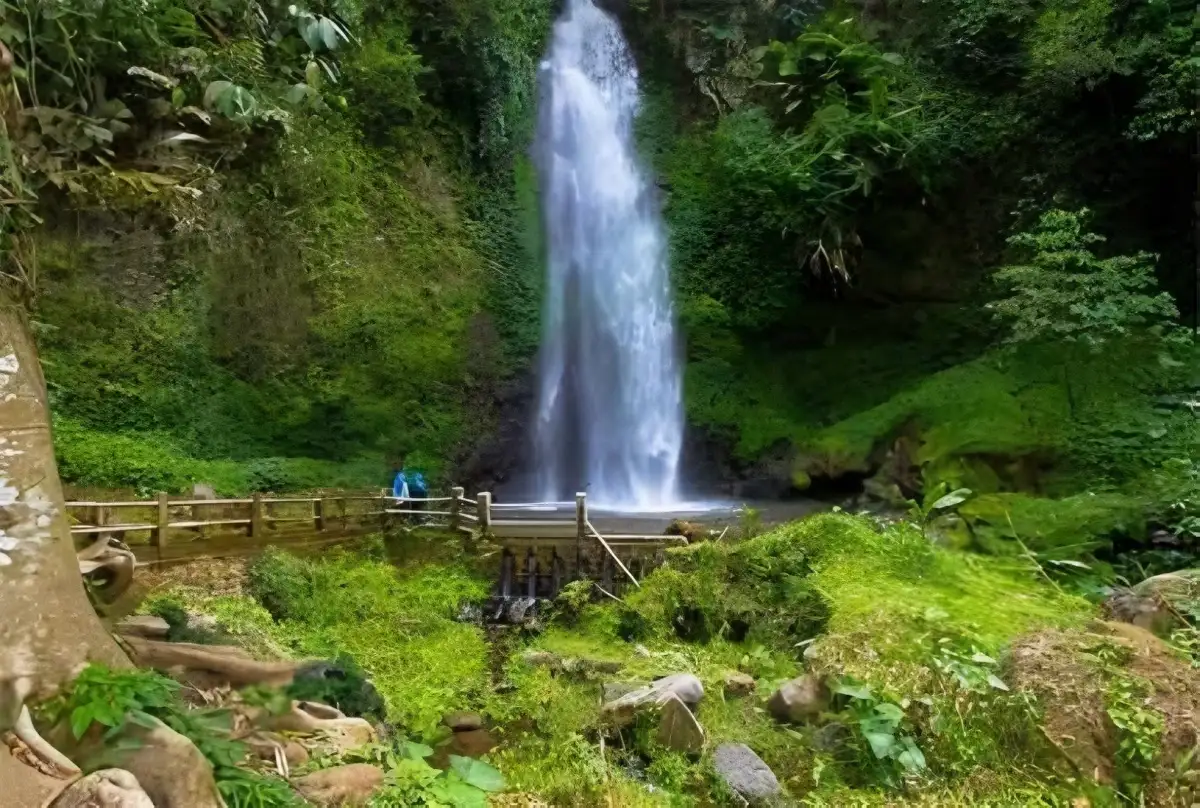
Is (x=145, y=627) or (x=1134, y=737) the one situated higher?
(x=145, y=627)

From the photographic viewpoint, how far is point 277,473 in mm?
11781

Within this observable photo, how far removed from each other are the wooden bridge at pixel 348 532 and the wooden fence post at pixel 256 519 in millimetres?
11

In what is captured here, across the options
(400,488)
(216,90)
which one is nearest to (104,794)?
(400,488)

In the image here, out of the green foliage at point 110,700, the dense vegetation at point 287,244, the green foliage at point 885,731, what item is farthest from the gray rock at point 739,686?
the dense vegetation at point 287,244

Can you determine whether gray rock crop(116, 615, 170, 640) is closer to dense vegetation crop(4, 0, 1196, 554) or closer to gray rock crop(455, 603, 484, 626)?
gray rock crop(455, 603, 484, 626)

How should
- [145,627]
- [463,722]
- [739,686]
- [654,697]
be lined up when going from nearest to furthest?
[654,697] → [145,627] → [463,722] → [739,686]

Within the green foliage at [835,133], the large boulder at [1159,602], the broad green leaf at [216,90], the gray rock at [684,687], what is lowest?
the gray rock at [684,687]

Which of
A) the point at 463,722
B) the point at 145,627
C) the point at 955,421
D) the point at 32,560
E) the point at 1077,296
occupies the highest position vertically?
the point at 1077,296

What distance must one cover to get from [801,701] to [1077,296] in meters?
6.00

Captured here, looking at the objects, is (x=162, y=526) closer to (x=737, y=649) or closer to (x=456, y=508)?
(x=456, y=508)

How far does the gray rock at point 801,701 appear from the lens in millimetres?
5277

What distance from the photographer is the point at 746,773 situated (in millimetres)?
4730

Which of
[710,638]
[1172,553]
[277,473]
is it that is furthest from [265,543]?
[1172,553]

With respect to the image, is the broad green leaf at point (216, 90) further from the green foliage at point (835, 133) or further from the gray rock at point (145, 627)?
the green foliage at point (835, 133)
